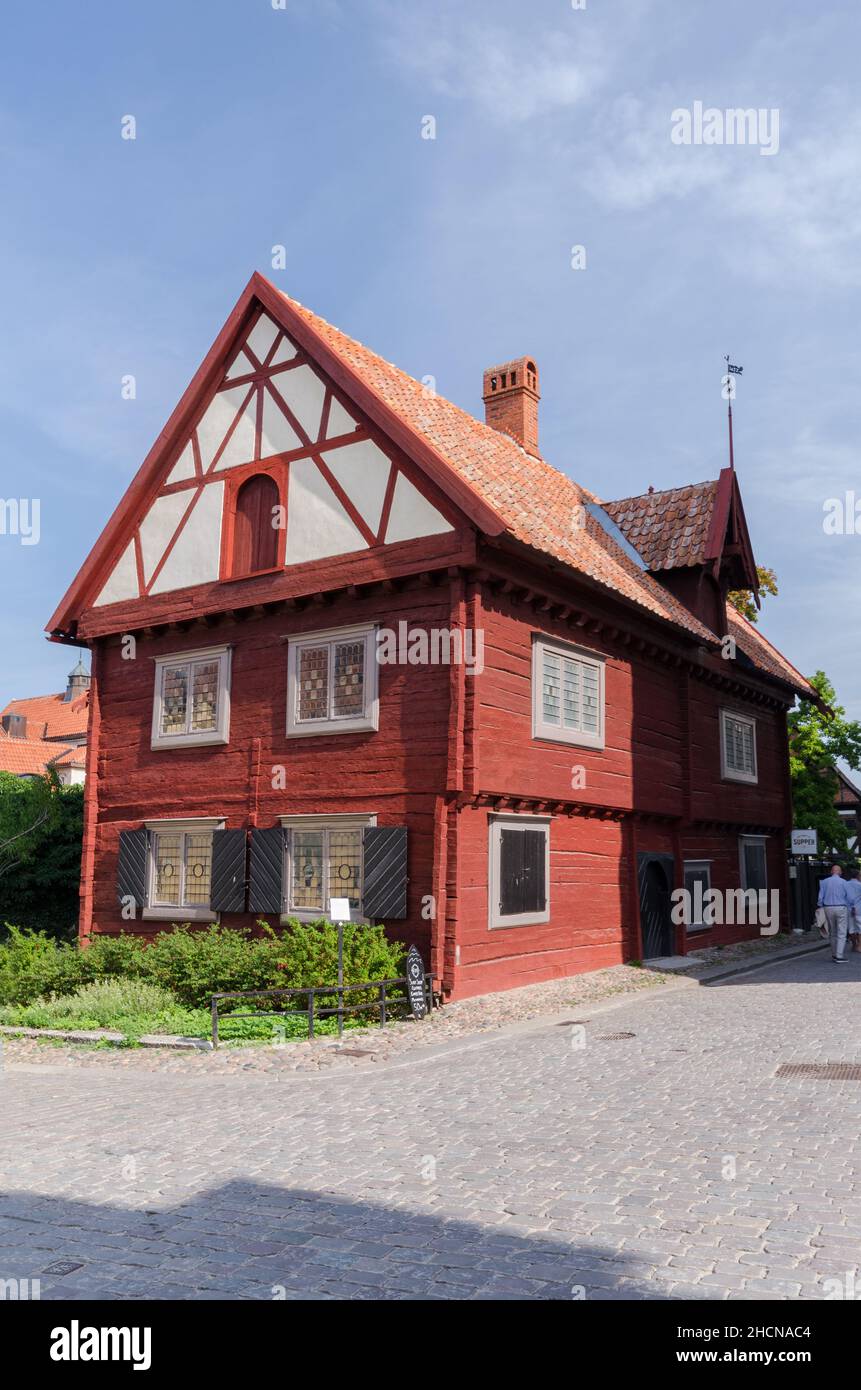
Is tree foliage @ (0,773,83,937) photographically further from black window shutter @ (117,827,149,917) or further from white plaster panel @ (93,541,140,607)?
white plaster panel @ (93,541,140,607)

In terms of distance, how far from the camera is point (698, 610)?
78.7 feet

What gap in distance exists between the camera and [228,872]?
17859 millimetres

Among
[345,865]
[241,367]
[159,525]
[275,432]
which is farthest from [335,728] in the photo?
[241,367]

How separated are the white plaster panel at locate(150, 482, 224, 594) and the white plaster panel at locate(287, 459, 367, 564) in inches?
69.5

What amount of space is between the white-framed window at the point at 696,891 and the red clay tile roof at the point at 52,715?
57.0 m

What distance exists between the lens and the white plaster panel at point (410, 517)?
639 inches

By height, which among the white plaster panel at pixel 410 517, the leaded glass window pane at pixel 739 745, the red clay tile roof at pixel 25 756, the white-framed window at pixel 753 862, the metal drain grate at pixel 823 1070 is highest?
the white plaster panel at pixel 410 517

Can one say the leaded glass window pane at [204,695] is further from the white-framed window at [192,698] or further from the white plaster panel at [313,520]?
the white plaster panel at [313,520]

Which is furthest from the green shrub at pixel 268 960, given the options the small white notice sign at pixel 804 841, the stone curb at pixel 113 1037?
the small white notice sign at pixel 804 841

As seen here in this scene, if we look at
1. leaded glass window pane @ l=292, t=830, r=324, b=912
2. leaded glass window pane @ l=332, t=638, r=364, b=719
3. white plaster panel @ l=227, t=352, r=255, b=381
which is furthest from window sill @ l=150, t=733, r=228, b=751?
white plaster panel @ l=227, t=352, r=255, b=381

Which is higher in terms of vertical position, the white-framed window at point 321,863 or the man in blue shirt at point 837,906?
the white-framed window at point 321,863

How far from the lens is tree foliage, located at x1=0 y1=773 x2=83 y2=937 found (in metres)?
23.0

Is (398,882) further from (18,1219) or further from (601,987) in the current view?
(18,1219)

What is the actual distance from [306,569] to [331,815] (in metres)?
4.03
